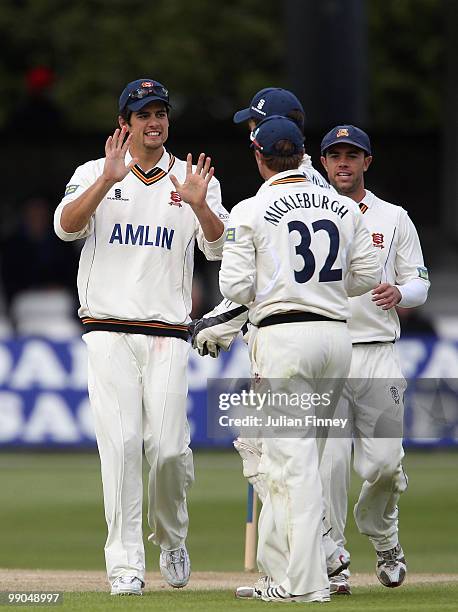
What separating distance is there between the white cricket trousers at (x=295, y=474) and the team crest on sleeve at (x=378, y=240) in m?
1.28

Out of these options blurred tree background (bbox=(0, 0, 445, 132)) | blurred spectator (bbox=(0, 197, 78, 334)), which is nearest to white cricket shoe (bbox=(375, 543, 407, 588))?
blurred spectator (bbox=(0, 197, 78, 334))

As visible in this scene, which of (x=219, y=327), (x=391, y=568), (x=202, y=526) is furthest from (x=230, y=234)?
(x=202, y=526)

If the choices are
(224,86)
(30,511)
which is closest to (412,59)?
(224,86)

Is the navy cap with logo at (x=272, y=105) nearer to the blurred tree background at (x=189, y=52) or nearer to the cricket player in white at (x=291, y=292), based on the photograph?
the cricket player in white at (x=291, y=292)

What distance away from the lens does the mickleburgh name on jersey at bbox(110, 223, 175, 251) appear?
29.2 ft

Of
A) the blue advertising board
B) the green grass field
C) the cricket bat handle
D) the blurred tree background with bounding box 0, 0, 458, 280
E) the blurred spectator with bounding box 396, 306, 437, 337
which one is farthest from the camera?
the blurred tree background with bounding box 0, 0, 458, 280

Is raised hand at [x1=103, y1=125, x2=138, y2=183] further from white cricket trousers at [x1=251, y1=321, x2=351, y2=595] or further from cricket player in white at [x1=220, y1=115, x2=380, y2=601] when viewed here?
white cricket trousers at [x1=251, y1=321, x2=351, y2=595]

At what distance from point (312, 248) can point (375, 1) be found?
2621 centimetres

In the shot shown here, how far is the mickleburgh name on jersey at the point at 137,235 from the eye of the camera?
29.2ft

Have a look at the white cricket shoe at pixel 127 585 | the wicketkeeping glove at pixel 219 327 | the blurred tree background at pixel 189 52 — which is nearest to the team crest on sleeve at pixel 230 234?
the wicketkeeping glove at pixel 219 327

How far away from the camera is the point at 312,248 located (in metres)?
8.02

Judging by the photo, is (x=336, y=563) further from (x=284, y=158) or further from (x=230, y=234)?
(x=284, y=158)

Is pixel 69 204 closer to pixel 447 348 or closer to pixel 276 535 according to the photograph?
pixel 276 535

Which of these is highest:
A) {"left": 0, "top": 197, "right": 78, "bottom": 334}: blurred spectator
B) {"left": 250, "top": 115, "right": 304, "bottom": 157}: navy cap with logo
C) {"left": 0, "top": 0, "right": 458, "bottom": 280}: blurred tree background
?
{"left": 0, "top": 0, "right": 458, "bottom": 280}: blurred tree background
